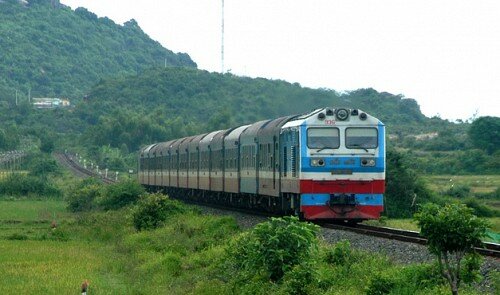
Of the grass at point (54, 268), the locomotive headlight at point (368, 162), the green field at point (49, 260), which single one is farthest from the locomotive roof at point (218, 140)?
the locomotive headlight at point (368, 162)

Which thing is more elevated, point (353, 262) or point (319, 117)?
point (319, 117)

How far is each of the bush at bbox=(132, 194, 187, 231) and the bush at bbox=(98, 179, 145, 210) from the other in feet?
48.2

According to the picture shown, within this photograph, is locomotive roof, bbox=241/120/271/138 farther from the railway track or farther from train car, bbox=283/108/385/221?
train car, bbox=283/108/385/221

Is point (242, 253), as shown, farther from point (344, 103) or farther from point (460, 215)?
point (344, 103)

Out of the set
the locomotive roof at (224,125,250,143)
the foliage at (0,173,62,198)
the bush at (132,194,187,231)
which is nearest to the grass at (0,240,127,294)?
the bush at (132,194,187,231)

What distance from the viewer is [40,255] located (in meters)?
27.9

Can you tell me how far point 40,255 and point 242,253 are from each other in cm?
1088

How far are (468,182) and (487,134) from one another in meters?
12.4

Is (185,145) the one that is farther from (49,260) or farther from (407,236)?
(407,236)

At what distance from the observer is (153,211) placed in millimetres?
34531

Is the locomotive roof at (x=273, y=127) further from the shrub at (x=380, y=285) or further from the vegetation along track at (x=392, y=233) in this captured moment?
the shrub at (x=380, y=285)

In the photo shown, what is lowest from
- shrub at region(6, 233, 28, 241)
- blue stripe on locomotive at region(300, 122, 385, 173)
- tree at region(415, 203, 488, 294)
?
shrub at region(6, 233, 28, 241)

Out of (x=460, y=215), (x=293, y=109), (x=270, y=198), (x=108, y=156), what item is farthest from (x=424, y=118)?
(x=460, y=215)

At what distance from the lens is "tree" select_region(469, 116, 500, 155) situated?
232 ft
